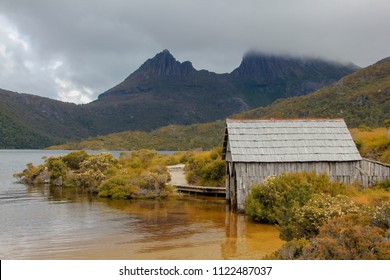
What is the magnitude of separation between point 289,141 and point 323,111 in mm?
66647

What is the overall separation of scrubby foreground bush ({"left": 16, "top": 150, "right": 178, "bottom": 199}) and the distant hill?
40.8 meters

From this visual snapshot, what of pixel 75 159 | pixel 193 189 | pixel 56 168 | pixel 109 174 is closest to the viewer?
pixel 193 189

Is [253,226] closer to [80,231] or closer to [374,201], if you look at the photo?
[374,201]

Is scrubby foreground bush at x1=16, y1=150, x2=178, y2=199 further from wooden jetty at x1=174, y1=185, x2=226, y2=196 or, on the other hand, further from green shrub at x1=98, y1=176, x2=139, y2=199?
wooden jetty at x1=174, y1=185, x2=226, y2=196

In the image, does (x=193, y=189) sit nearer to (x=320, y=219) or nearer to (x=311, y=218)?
(x=311, y=218)

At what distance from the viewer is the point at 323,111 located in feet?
281

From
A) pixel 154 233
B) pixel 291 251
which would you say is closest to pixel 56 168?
pixel 154 233

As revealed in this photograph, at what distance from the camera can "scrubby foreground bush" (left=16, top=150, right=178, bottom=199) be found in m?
29.0

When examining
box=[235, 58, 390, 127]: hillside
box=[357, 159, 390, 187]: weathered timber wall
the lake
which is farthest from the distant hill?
the lake

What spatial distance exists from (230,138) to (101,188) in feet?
41.3

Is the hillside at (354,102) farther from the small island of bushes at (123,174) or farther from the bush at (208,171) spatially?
the small island of bushes at (123,174)

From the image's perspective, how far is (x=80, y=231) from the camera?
709 inches

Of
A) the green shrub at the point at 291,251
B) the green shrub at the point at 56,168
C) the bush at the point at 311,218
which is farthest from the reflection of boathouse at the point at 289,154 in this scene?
the green shrub at the point at 56,168

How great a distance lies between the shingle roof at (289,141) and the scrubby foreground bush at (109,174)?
8777mm
